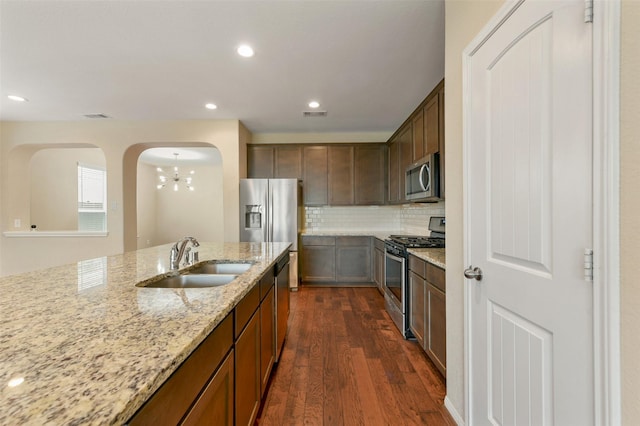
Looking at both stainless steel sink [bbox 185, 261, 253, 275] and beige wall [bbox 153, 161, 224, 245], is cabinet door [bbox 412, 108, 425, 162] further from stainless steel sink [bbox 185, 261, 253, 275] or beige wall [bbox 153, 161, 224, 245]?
beige wall [bbox 153, 161, 224, 245]

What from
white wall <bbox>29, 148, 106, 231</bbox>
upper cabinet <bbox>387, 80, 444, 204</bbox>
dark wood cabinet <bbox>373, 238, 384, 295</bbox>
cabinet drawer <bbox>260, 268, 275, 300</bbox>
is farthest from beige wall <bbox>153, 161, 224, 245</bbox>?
cabinet drawer <bbox>260, 268, 275, 300</bbox>

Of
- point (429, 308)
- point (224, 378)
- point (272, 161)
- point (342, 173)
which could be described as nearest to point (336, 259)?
point (342, 173)

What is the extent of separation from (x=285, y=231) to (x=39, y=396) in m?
3.76

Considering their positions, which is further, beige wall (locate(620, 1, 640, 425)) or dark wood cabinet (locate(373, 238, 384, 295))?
dark wood cabinet (locate(373, 238, 384, 295))

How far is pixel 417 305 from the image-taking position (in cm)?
236

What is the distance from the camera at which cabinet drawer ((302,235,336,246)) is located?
4.46 meters

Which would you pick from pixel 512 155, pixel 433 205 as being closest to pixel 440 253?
pixel 512 155

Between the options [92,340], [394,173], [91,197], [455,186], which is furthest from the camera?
[91,197]

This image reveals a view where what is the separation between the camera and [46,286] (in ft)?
3.88

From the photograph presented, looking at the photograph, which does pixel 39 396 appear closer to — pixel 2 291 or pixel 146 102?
pixel 2 291

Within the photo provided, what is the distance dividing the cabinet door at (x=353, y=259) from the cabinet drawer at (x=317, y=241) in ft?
0.35

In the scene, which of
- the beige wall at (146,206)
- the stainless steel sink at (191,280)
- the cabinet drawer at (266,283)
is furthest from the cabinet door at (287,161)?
the beige wall at (146,206)

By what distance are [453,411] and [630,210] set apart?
4.77 ft

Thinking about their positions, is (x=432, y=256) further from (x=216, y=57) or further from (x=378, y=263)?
(x=216, y=57)
